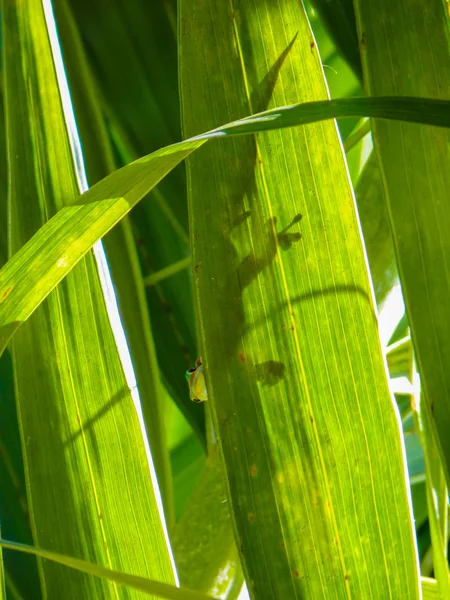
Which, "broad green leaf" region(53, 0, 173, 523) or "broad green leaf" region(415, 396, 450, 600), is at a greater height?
"broad green leaf" region(53, 0, 173, 523)

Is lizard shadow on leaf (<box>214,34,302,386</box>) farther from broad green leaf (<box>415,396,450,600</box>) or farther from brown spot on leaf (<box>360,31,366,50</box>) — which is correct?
broad green leaf (<box>415,396,450,600</box>)

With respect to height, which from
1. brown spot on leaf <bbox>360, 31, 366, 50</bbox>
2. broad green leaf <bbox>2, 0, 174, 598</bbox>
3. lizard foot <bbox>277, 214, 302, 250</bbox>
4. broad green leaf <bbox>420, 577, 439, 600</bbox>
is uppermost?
brown spot on leaf <bbox>360, 31, 366, 50</bbox>

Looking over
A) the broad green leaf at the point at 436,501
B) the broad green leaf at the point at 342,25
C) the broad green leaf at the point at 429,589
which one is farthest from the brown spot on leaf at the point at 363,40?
the broad green leaf at the point at 429,589

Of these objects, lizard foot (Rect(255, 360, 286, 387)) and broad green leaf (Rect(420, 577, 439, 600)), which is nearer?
lizard foot (Rect(255, 360, 286, 387))

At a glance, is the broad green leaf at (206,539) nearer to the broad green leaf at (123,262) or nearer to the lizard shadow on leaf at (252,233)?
the broad green leaf at (123,262)

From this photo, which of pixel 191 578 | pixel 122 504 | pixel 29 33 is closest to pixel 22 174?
pixel 29 33

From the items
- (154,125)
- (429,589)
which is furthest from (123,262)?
(429,589)

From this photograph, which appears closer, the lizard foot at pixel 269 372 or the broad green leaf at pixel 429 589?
the lizard foot at pixel 269 372

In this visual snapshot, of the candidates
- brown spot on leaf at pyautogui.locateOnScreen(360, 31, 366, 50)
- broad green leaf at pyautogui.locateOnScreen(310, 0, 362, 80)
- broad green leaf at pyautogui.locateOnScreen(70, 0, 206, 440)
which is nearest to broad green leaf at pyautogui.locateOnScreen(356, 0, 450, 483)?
brown spot on leaf at pyautogui.locateOnScreen(360, 31, 366, 50)
